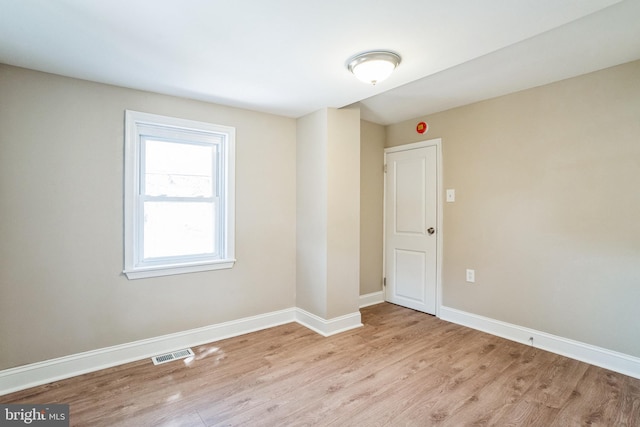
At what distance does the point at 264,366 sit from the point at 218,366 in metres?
0.37

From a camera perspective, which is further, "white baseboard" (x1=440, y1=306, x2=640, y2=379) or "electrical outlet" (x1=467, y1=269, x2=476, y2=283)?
"electrical outlet" (x1=467, y1=269, x2=476, y2=283)

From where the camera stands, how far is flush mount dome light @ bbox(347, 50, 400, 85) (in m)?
1.97

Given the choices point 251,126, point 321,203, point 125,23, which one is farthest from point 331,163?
point 125,23

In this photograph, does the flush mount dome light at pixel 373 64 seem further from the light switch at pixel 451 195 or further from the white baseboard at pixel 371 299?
the white baseboard at pixel 371 299

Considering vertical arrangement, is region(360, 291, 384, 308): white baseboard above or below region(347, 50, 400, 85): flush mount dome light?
below

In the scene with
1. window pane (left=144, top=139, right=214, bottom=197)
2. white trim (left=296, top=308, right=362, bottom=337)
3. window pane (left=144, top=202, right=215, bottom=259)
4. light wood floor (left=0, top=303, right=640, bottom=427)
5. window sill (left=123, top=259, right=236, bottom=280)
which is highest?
window pane (left=144, top=139, right=214, bottom=197)

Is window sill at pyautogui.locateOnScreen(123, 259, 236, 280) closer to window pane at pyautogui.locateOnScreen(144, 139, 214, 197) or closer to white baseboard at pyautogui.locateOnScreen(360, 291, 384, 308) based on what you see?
window pane at pyautogui.locateOnScreen(144, 139, 214, 197)

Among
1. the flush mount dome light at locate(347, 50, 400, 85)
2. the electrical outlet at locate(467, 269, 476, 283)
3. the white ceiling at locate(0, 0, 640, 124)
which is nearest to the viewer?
the white ceiling at locate(0, 0, 640, 124)

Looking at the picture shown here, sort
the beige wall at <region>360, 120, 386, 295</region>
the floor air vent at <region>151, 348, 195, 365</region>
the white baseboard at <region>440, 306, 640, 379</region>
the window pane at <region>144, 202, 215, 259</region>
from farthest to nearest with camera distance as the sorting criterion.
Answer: the beige wall at <region>360, 120, 386, 295</region>
the window pane at <region>144, 202, 215, 259</region>
the floor air vent at <region>151, 348, 195, 365</region>
the white baseboard at <region>440, 306, 640, 379</region>

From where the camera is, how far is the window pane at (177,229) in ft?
8.77

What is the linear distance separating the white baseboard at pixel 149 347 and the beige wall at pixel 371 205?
808 millimetres

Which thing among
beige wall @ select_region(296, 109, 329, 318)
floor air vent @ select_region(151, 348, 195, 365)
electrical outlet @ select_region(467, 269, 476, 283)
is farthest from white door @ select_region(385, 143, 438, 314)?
floor air vent @ select_region(151, 348, 195, 365)

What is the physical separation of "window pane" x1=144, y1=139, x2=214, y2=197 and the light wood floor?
1452 millimetres

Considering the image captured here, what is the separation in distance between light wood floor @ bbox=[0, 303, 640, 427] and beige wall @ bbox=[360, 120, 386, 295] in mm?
1205
